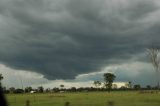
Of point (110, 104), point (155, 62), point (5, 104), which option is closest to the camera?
point (5, 104)

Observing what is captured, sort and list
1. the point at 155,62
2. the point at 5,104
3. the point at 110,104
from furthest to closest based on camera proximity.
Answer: the point at 155,62
the point at 110,104
the point at 5,104

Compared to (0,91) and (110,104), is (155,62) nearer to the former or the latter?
(110,104)

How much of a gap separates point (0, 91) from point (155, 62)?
109743 millimetres

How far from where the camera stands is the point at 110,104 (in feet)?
57.7

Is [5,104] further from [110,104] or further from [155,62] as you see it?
[155,62]

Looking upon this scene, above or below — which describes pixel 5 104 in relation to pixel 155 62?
below

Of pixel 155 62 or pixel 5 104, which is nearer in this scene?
pixel 5 104

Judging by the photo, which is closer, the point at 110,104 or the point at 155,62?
the point at 110,104

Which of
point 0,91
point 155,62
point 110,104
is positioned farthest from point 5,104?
point 155,62

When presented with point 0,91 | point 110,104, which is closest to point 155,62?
point 110,104

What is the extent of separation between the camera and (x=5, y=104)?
175 centimetres

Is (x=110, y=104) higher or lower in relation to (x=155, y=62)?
lower

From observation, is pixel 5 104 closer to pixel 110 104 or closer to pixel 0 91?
pixel 0 91

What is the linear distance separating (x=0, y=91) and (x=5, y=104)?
67 mm
